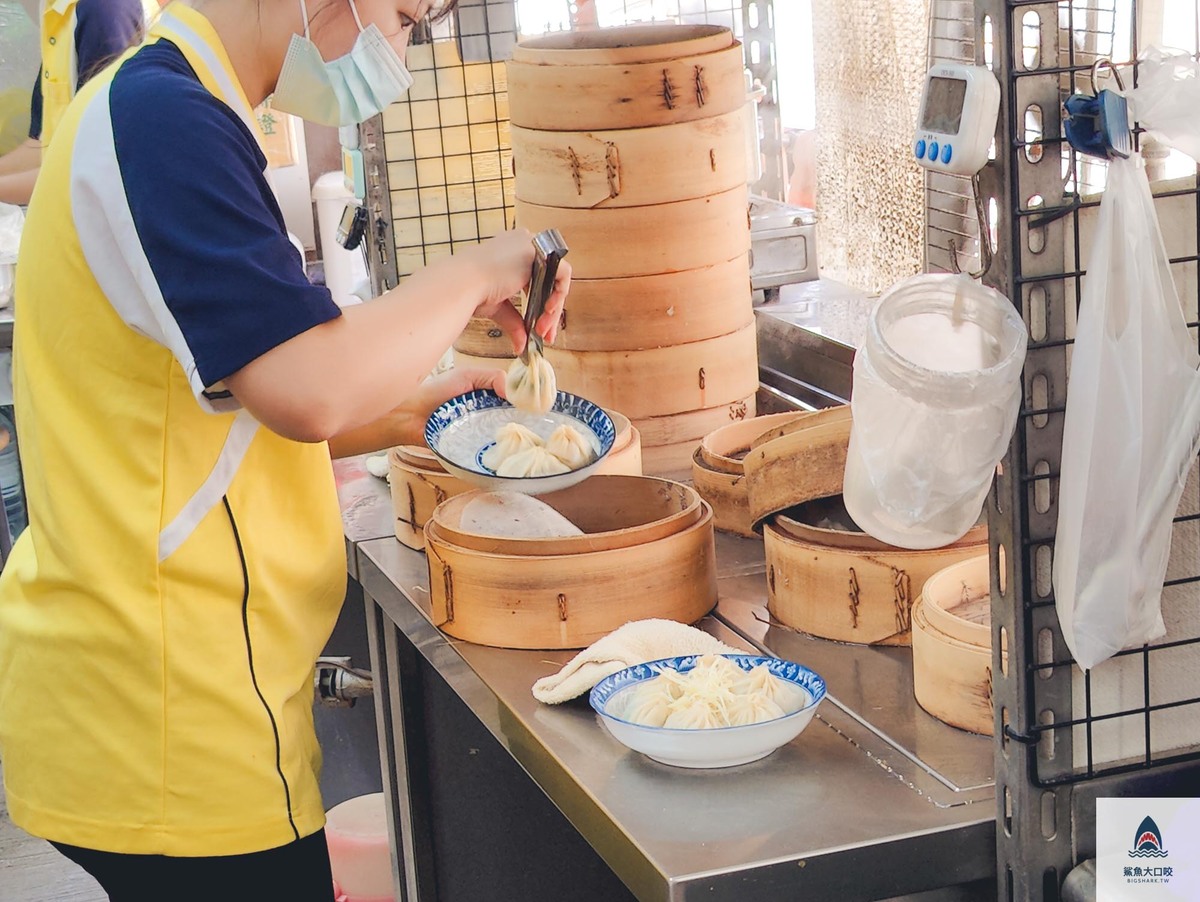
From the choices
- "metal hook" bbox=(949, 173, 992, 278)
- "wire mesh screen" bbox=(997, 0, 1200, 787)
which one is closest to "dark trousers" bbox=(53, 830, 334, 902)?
"wire mesh screen" bbox=(997, 0, 1200, 787)

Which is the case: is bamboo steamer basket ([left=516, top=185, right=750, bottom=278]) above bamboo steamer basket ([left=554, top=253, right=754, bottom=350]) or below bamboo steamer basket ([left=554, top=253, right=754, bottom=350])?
above

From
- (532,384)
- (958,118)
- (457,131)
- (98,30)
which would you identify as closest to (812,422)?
(532,384)

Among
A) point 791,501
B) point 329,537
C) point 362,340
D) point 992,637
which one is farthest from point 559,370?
point 992,637

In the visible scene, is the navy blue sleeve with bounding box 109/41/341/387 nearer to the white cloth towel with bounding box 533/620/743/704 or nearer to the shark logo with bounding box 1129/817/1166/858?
the white cloth towel with bounding box 533/620/743/704

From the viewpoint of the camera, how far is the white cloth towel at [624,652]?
5.25 feet

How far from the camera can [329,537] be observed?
1.65 m

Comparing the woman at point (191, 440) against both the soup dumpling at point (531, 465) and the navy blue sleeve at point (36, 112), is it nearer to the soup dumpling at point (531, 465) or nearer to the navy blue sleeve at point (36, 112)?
the soup dumpling at point (531, 465)

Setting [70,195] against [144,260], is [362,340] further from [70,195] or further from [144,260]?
[70,195]

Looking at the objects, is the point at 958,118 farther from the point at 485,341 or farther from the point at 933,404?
the point at 485,341

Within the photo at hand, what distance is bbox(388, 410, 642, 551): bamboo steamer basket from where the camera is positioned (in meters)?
2.10

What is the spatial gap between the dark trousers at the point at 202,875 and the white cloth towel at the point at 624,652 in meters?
0.33

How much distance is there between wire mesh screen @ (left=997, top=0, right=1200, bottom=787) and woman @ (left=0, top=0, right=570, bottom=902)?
1.93 feet

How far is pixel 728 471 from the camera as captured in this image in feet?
7.05

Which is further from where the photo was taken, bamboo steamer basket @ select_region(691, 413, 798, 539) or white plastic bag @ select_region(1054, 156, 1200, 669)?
bamboo steamer basket @ select_region(691, 413, 798, 539)
